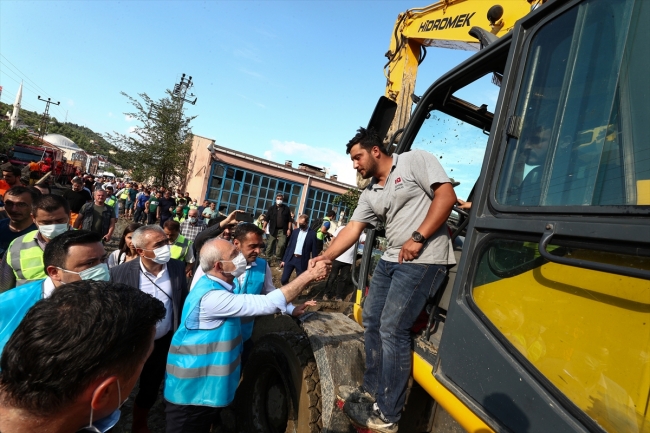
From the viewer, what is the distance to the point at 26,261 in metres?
2.79

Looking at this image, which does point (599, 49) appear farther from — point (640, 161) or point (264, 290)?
point (264, 290)

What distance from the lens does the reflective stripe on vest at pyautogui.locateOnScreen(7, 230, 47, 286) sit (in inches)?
109

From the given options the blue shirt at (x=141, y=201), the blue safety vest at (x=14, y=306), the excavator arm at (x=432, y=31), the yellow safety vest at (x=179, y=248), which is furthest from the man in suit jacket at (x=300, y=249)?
the blue shirt at (x=141, y=201)

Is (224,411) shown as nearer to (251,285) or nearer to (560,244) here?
(251,285)

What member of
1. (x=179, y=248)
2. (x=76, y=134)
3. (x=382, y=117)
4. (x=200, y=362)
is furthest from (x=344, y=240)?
(x=76, y=134)

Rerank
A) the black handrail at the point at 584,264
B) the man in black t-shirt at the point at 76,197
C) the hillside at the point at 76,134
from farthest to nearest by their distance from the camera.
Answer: the hillside at the point at 76,134, the man in black t-shirt at the point at 76,197, the black handrail at the point at 584,264

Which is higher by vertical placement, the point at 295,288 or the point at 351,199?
the point at 351,199

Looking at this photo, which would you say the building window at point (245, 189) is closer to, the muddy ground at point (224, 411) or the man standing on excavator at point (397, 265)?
the muddy ground at point (224, 411)

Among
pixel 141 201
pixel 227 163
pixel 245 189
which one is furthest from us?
pixel 245 189

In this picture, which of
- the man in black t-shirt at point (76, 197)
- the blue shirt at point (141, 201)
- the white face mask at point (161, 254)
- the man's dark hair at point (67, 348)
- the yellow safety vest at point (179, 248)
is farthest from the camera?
the blue shirt at point (141, 201)

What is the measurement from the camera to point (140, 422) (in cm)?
325

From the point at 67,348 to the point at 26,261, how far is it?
92.0 inches

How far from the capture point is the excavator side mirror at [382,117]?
3.08m

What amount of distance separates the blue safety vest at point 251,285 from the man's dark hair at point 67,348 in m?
2.04
